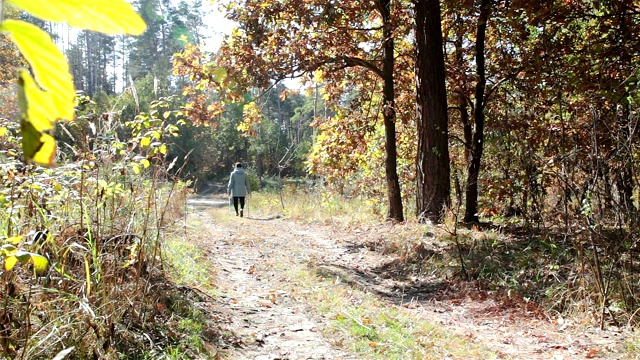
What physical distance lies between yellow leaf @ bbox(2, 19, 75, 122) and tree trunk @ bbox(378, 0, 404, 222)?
933 centimetres

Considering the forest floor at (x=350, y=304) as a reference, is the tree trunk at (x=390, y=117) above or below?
above

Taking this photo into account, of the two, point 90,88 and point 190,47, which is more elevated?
point 90,88

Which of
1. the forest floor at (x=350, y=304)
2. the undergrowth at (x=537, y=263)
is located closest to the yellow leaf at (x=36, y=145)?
the forest floor at (x=350, y=304)

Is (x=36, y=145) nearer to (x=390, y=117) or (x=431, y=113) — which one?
(x=431, y=113)

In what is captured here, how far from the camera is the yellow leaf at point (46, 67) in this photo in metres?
0.34

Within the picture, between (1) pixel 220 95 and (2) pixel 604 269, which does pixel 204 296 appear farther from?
(1) pixel 220 95

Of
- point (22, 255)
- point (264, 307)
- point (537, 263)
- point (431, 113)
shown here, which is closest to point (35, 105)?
point (22, 255)

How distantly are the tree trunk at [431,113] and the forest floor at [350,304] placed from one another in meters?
1.34

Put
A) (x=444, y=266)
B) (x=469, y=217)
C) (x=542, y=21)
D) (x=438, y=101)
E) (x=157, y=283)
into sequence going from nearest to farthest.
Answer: (x=157, y=283), (x=444, y=266), (x=542, y=21), (x=438, y=101), (x=469, y=217)

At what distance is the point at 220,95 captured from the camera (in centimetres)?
946

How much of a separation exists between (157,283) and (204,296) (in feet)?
2.66

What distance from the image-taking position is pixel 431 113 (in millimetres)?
8469

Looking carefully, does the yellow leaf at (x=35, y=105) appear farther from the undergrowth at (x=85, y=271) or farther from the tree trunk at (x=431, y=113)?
the tree trunk at (x=431, y=113)

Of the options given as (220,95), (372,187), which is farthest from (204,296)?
(372,187)
